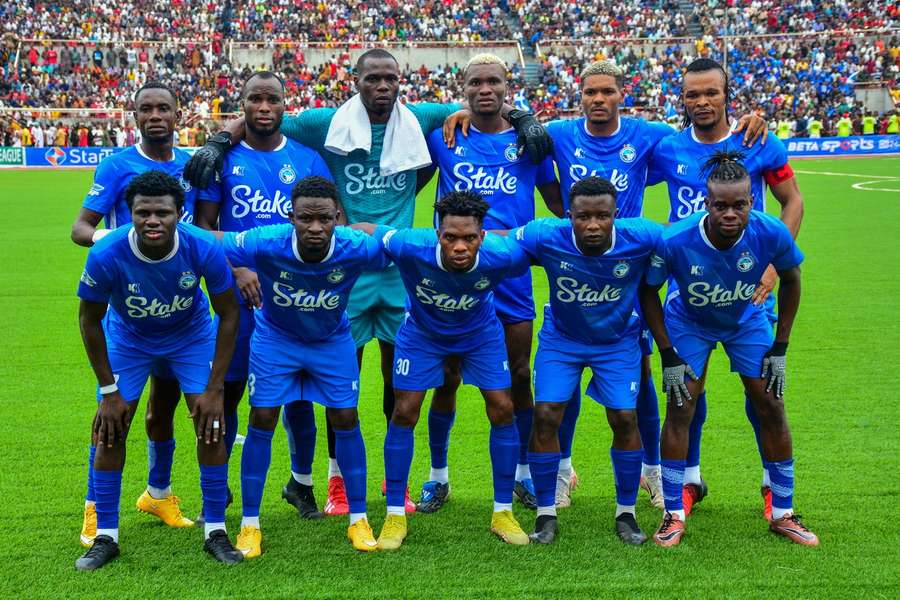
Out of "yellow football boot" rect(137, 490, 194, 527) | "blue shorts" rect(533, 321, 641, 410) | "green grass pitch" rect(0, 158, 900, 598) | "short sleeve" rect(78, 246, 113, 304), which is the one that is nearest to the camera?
A: "green grass pitch" rect(0, 158, 900, 598)

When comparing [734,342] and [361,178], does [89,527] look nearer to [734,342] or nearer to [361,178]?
[361,178]

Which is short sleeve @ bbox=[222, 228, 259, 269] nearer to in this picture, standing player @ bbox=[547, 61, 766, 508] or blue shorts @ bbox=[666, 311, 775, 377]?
standing player @ bbox=[547, 61, 766, 508]

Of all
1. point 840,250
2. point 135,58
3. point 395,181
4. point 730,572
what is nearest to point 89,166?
point 135,58

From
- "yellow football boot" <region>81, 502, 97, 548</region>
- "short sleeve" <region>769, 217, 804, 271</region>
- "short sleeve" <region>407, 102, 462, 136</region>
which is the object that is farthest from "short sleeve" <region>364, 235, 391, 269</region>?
"short sleeve" <region>769, 217, 804, 271</region>

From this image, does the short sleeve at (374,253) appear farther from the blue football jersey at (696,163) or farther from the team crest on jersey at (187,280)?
the blue football jersey at (696,163)

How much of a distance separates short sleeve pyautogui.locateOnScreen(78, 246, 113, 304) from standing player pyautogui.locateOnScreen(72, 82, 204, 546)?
60 cm

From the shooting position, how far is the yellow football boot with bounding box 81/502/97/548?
4906 millimetres

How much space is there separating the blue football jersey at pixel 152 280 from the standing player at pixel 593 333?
66.0 inches

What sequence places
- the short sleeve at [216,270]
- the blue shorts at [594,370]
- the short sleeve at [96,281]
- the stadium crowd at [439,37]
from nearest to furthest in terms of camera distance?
the short sleeve at [96,281], the short sleeve at [216,270], the blue shorts at [594,370], the stadium crowd at [439,37]

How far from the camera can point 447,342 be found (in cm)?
516

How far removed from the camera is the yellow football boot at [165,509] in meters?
5.25

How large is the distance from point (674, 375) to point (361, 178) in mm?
2289

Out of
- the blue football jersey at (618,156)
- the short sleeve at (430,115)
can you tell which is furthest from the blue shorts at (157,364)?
the blue football jersey at (618,156)

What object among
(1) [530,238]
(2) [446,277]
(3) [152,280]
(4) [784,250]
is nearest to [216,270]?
(3) [152,280]
